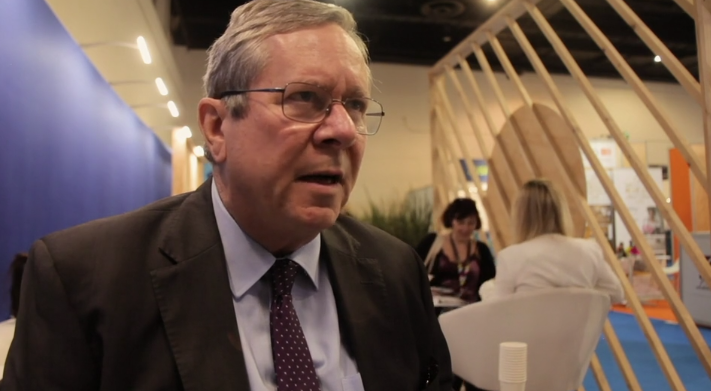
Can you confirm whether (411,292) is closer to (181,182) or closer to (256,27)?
(256,27)

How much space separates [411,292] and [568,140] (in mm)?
3427

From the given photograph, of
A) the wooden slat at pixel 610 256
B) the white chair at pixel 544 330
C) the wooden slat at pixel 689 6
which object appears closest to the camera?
the white chair at pixel 544 330

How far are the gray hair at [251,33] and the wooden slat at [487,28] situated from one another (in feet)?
12.3

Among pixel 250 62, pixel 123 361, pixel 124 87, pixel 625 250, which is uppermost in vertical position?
pixel 124 87

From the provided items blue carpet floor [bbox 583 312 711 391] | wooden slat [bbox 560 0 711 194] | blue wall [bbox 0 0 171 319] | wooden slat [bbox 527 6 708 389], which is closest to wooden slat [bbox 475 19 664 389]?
wooden slat [bbox 527 6 708 389]

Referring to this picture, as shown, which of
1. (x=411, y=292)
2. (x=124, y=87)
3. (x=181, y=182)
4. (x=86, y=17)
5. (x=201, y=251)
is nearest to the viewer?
(x=201, y=251)

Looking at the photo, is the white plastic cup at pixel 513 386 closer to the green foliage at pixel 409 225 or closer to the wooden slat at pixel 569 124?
the wooden slat at pixel 569 124

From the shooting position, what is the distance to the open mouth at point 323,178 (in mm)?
1047

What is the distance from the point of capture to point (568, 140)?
14.3 ft

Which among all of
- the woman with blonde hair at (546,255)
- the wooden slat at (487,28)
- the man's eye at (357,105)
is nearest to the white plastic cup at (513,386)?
the man's eye at (357,105)

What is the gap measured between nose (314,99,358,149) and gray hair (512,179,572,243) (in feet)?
7.07

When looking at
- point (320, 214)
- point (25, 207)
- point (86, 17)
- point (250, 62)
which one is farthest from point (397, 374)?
point (86, 17)

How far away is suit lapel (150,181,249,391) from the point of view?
3.22 ft

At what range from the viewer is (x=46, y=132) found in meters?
2.62
